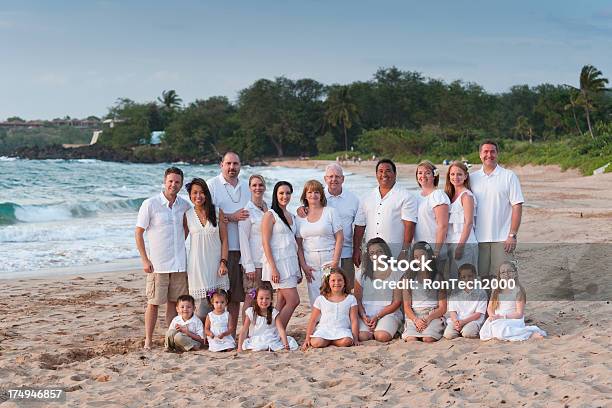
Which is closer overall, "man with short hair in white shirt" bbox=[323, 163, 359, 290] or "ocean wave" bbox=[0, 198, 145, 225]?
"man with short hair in white shirt" bbox=[323, 163, 359, 290]

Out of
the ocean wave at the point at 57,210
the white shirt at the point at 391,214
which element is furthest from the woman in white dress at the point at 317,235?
the ocean wave at the point at 57,210

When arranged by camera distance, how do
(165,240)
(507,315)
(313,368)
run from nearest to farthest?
(313,368) → (507,315) → (165,240)

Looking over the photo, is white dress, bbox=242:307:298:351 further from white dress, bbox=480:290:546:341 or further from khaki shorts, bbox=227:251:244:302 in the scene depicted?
white dress, bbox=480:290:546:341

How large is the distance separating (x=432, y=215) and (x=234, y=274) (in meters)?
1.69

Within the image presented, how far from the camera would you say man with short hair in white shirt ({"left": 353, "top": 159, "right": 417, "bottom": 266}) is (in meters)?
5.62

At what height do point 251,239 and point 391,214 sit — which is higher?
point 391,214

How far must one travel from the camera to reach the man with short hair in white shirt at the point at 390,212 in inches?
221

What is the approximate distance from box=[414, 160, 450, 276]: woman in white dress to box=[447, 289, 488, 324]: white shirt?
0.21 m

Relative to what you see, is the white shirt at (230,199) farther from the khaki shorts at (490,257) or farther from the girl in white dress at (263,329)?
the khaki shorts at (490,257)

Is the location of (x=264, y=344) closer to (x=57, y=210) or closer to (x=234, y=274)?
(x=234, y=274)

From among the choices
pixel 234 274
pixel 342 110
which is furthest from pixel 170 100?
pixel 234 274

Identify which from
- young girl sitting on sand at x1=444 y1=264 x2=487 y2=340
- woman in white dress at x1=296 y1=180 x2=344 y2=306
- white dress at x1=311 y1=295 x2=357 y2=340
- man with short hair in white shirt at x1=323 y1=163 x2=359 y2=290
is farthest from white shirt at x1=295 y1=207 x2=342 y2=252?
young girl sitting on sand at x1=444 y1=264 x2=487 y2=340

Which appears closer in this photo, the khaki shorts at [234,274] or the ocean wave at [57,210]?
the khaki shorts at [234,274]

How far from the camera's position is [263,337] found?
224 inches
